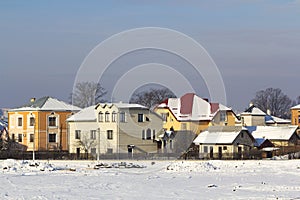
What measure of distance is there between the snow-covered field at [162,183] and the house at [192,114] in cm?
2726

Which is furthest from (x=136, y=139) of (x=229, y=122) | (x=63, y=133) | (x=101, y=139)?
(x=229, y=122)

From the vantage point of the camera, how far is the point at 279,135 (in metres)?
69.8

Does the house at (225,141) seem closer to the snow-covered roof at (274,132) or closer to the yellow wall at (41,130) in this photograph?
the snow-covered roof at (274,132)

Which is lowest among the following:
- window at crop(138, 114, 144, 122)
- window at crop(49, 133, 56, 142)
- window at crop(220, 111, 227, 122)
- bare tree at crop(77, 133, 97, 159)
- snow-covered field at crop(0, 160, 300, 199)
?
snow-covered field at crop(0, 160, 300, 199)

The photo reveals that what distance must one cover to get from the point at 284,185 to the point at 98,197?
975cm

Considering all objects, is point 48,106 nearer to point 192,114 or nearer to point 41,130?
point 41,130

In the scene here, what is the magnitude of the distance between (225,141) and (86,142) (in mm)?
13876

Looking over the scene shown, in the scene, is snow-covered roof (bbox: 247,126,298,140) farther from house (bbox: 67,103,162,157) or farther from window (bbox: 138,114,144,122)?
window (bbox: 138,114,144,122)

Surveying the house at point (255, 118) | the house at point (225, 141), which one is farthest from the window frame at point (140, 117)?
the house at point (255, 118)

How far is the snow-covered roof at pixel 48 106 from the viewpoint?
68688 millimetres

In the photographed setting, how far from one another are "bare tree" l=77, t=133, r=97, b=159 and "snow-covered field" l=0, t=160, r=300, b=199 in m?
18.9

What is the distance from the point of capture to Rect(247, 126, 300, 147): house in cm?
6869

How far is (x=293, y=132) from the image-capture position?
69.2 metres

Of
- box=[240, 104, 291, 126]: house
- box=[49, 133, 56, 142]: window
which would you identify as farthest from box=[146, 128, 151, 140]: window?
box=[240, 104, 291, 126]: house
